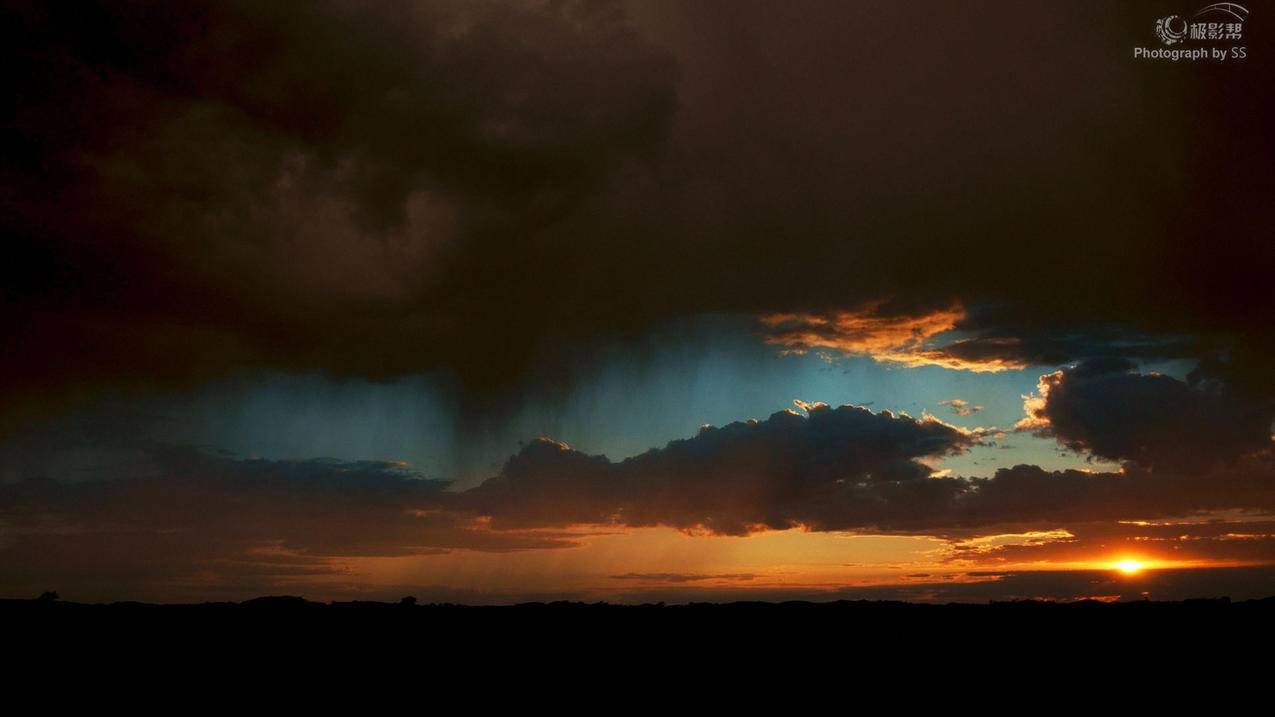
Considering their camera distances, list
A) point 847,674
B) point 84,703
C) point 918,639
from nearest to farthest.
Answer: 1. point 84,703
2. point 847,674
3. point 918,639

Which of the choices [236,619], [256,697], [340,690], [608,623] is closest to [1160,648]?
[608,623]

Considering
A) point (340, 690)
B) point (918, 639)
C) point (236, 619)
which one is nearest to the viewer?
point (340, 690)

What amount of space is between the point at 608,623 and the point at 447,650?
57.0ft

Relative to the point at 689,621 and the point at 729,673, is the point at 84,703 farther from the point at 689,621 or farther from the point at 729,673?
the point at 689,621

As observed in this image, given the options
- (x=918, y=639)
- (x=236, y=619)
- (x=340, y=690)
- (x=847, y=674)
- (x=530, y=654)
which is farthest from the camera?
(x=236, y=619)

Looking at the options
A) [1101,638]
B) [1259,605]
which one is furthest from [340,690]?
[1259,605]

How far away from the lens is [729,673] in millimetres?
48250

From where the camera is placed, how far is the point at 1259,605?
75375mm

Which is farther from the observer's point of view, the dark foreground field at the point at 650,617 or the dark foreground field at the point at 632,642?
the dark foreground field at the point at 650,617

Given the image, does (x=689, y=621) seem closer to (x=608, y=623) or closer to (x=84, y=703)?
(x=608, y=623)

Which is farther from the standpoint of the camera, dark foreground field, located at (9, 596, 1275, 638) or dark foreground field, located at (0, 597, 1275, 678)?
dark foreground field, located at (9, 596, 1275, 638)

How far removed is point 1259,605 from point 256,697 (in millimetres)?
81238

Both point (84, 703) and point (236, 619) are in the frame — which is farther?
point (236, 619)

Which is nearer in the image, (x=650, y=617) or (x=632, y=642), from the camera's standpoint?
(x=632, y=642)
